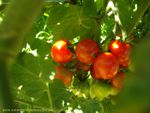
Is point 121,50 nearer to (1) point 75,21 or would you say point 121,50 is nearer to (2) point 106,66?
(2) point 106,66

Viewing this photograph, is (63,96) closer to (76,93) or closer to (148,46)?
(76,93)

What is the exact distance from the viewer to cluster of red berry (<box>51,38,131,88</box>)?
1.26m

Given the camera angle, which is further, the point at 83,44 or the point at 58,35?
the point at 58,35

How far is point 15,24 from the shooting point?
0.30 meters

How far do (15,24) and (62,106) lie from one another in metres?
1.10

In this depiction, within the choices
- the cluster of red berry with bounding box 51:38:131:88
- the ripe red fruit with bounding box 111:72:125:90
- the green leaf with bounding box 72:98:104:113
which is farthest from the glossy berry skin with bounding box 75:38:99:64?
the green leaf with bounding box 72:98:104:113

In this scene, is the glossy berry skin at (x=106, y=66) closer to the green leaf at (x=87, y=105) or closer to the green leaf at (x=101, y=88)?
the green leaf at (x=101, y=88)

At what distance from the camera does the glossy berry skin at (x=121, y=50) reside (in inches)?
50.2

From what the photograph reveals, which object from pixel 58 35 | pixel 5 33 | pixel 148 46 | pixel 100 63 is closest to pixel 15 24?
pixel 5 33

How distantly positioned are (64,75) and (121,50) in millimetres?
235

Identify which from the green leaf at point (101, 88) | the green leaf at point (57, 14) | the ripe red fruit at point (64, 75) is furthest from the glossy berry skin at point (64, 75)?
the green leaf at point (57, 14)

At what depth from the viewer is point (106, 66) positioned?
1.26 meters

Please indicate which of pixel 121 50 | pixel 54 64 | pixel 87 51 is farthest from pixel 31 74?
pixel 121 50

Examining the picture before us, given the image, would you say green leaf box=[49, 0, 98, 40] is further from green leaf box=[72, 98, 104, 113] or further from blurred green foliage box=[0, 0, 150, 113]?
green leaf box=[72, 98, 104, 113]
